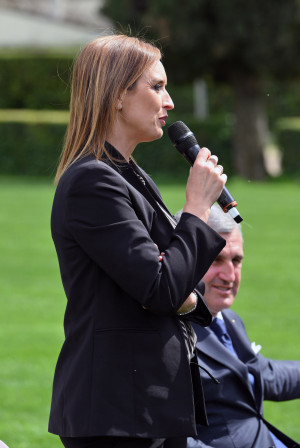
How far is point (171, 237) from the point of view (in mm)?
2740

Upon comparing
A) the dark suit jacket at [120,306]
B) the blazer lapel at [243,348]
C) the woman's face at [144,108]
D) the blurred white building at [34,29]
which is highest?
the woman's face at [144,108]

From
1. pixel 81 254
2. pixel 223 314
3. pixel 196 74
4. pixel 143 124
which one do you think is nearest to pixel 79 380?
pixel 81 254

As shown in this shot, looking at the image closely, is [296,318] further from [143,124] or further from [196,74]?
[196,74]

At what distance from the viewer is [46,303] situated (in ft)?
34.1

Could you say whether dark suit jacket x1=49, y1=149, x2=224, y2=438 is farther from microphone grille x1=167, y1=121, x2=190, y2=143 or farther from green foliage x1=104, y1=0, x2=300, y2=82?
green foliage x1=104, y1=0, x2=300, y2=82

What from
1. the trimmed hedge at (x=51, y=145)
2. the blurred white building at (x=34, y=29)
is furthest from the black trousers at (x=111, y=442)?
the blurred white building at (x=34, y=29)

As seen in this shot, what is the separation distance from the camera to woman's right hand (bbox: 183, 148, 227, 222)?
277 centimetres

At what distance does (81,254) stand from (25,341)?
20.2ft

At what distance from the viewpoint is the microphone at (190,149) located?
2.87 m

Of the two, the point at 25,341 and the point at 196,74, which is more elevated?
the point at 25,341

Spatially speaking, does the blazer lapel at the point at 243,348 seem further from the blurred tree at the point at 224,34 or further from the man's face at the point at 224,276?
the blurred tree at the point at 224,34

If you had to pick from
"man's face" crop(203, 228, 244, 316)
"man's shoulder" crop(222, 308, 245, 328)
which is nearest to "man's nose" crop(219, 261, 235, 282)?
"man's face" crop(203, 228, 244, 316)

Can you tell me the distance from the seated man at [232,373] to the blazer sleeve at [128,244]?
92 cm

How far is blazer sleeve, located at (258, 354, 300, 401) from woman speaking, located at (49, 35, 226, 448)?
4.02 feet
